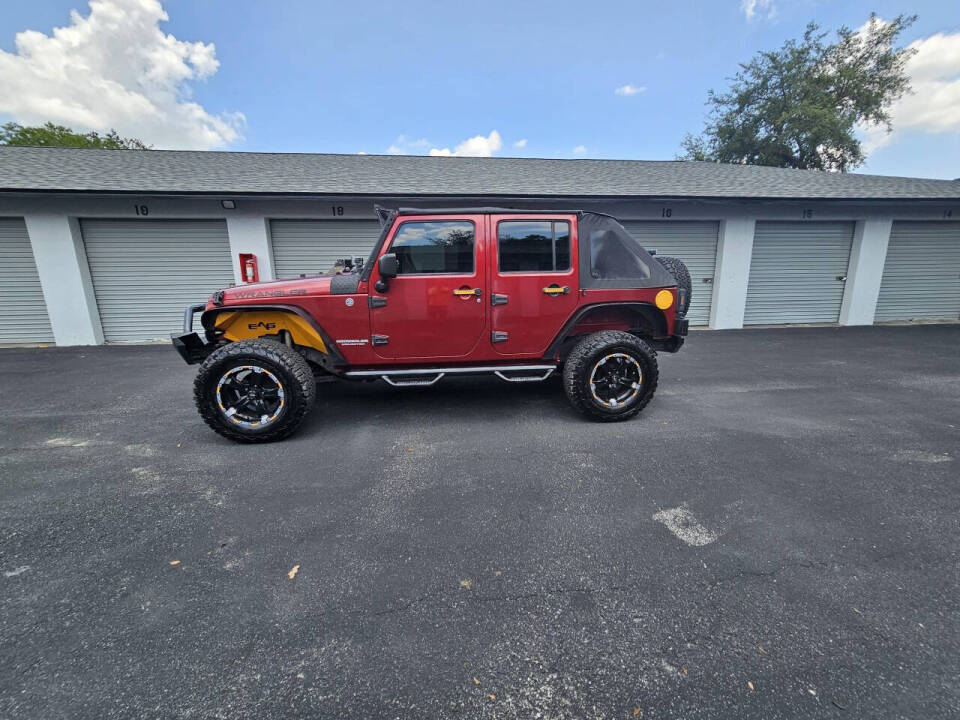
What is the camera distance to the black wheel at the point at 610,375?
12.4 ft

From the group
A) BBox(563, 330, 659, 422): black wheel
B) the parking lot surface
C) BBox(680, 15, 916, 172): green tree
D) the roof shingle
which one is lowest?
→ the parking lot surface

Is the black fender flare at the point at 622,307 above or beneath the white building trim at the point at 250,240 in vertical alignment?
beneath

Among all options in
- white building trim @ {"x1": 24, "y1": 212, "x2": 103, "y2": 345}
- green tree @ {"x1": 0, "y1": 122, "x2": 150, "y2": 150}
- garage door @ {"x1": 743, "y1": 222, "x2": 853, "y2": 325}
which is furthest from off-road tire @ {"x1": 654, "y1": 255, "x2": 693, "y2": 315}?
green tree @ {"x1": 0, "y1": 122, "x2": 150, "y2": 150}

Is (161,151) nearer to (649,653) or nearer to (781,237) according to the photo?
(649,653)

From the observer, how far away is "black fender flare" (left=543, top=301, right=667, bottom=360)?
12.7 ft

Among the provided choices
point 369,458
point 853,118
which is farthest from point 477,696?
point 853,118

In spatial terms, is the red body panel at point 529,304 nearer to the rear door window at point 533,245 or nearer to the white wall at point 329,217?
the rear door window at point 533,245

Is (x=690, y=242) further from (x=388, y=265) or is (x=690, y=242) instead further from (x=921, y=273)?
(x=388, y=265)

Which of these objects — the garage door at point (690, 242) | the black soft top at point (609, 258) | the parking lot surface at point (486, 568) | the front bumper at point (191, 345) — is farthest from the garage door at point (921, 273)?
the front bumper at point (191, 345)

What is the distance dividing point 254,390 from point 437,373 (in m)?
1.64

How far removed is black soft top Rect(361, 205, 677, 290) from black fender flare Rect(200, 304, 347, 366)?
1132 millimetres

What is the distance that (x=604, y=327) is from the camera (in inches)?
165

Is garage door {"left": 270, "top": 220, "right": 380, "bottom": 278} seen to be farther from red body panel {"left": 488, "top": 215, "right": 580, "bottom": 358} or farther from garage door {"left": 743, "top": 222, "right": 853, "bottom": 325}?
garage door {"left": 743, "top": 222, "right": 853, "bottom": 325}

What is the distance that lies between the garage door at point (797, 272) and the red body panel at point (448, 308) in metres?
7.99
